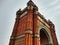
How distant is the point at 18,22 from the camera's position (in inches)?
722

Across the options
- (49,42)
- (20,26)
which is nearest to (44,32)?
(49,42)

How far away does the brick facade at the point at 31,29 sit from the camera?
47.7ft

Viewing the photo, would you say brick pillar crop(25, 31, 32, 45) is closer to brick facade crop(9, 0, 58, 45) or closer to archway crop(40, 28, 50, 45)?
brick facade crop(9, 0, 58, 45)

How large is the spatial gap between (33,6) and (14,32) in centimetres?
475

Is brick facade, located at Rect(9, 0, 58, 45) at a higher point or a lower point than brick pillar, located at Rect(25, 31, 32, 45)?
higher

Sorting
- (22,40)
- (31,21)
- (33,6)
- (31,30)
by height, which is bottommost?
(22,40)

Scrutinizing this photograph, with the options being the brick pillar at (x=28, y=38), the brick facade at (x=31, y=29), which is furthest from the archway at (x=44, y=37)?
the brick pillar at (x=28, y=38)

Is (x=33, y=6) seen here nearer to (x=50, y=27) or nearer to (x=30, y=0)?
(x=30, y=0)

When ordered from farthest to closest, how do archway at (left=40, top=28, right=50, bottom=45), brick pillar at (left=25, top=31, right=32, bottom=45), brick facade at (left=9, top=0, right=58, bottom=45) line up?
1. archway at (left=40, top=28, right=50, bottom=45)
2. brick facade at (left=9, top=0, right=58, bottom=45)
3. brick pillar at (left=25, top=31, right=32, bottom=45)

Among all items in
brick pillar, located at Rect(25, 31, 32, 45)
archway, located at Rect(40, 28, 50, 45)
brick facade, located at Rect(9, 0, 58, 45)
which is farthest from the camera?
archway, located at Rect(40, 28, 50, 45)

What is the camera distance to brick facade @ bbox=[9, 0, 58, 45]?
14542 millimetres

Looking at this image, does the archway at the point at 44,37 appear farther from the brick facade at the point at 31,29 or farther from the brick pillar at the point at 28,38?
the brick pillar at the point at 28,38

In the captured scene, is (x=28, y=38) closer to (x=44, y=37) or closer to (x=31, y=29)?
(x=31, y=29)

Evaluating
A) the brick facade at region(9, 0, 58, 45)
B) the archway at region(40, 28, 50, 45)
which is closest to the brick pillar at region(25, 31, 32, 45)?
the brick facade at region(9, 0, 58, 45)
